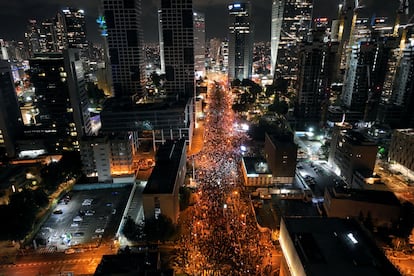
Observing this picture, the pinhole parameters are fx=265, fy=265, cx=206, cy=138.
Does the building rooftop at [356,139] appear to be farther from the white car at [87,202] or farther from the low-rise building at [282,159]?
the white car at [87,202]

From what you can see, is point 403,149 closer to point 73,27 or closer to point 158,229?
point 158,229

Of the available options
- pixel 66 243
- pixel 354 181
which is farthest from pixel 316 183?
pixel 66 243

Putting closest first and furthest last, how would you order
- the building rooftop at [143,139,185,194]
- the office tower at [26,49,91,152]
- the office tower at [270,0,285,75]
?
the building rooftop at [143,139,185,194] → the office tower at [26,49,91,152] → the office tower at [270,0,285,75]

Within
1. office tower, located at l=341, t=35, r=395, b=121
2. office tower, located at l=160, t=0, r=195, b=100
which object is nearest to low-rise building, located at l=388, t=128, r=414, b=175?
office tower, located at l=341, t=35, r=395, b=121

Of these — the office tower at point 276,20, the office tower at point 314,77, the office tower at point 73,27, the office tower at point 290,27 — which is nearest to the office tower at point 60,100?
the office tower at point 314,77

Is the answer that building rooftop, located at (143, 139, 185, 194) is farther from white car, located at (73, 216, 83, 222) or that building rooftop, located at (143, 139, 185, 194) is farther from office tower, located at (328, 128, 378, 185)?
office tower, located at (328, 128, 378, 185)

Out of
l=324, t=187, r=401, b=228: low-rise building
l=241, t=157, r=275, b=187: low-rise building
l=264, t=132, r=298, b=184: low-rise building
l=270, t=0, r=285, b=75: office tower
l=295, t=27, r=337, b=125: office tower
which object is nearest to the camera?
l=324, t=187, r=401, b=228: low-rise building
